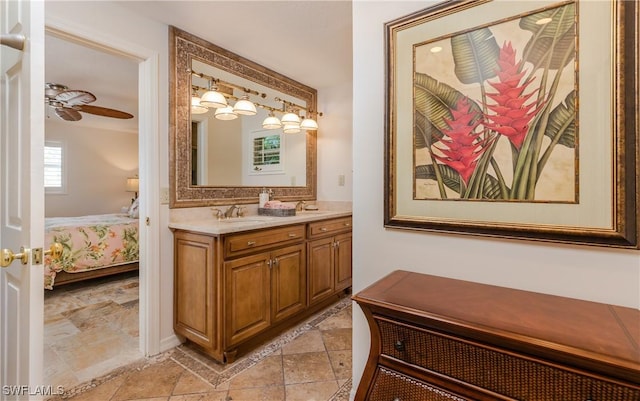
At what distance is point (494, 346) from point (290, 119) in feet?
8.99

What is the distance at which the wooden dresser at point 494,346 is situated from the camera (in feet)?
2.18

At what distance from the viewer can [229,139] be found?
8.98ft

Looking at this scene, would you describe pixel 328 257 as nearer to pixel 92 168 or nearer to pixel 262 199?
pixel 262 199

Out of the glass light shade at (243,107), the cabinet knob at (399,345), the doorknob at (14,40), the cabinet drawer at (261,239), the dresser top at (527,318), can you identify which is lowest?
the cabinet knob at (399,345)

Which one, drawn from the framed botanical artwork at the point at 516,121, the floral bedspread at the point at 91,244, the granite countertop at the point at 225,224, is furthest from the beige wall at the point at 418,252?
the floral bedspread at the point at 91,244

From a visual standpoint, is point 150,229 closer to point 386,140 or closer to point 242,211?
point 242,211

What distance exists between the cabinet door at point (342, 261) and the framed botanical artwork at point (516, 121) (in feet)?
5.46

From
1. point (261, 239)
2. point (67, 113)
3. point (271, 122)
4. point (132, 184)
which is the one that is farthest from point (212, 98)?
point (132, 184)

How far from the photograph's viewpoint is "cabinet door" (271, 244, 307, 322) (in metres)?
2.24

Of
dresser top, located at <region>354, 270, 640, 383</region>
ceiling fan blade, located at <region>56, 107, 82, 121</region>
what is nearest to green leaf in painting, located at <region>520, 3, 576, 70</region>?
dresser top, located at <region>354, 270, 640, 383</region>

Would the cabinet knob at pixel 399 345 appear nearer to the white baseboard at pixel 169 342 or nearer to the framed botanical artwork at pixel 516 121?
the framed botanical artwork at pixel 516 121

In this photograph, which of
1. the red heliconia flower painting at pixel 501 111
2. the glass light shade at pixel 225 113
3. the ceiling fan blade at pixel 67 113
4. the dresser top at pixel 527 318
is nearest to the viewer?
the dresser top at pixel 527 318

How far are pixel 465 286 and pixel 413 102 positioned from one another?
2.46 feet


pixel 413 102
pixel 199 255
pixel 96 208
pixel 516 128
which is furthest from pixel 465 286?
pixel 96 208
